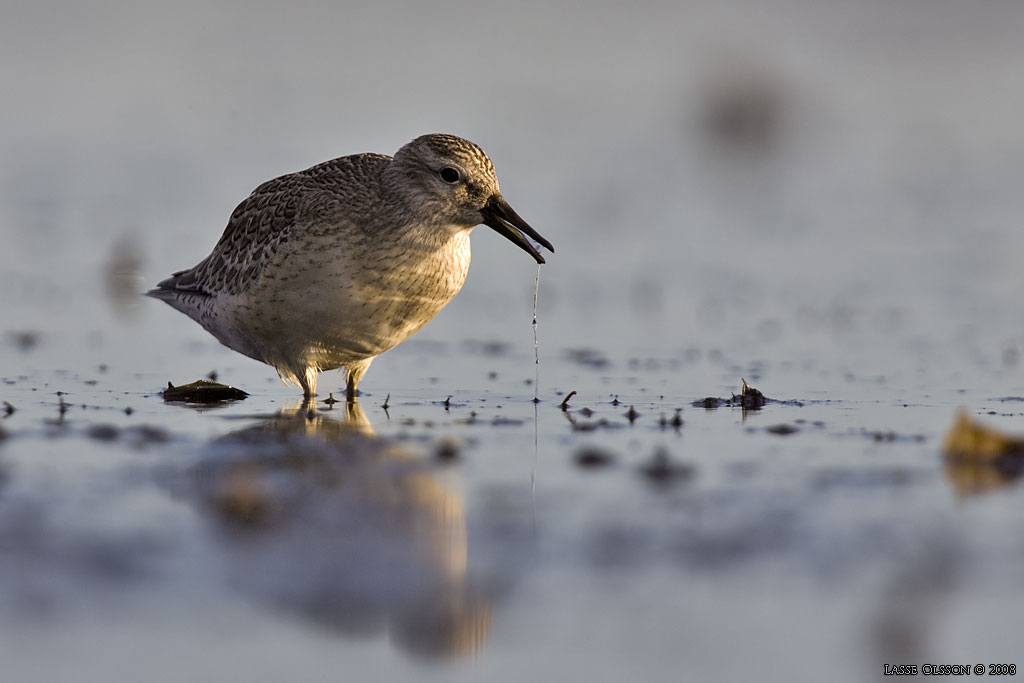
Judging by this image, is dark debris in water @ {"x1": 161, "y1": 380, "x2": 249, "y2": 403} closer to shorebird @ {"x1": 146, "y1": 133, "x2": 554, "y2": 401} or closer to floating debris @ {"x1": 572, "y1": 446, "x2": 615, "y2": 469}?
shorebird @ {"x1": 146, "y1": 133, "x2": 554, "y2": 401}

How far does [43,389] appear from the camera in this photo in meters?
6.52

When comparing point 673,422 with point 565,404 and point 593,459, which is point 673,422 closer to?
point 565,404

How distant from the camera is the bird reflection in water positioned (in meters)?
3.10

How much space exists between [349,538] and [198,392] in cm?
306

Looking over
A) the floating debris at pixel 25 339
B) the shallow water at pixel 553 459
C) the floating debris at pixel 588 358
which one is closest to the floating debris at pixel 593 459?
the shallow water at pixel 553 459

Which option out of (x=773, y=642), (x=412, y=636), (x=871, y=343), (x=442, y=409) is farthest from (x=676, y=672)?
(x=871, y=343)

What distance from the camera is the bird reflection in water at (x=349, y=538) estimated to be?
122 inches

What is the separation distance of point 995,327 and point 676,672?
642 centimetres

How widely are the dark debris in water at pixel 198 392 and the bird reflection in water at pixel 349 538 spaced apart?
1377 millimetres

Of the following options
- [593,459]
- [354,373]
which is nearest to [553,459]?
[593,459]

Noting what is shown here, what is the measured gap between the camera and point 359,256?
6.62m

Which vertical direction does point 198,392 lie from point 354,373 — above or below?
below

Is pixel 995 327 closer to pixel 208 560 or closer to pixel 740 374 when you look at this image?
pixel 740 374

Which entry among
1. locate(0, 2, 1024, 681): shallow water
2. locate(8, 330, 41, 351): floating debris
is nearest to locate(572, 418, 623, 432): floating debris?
locate(0, 2, 1024, 681): shallow water
